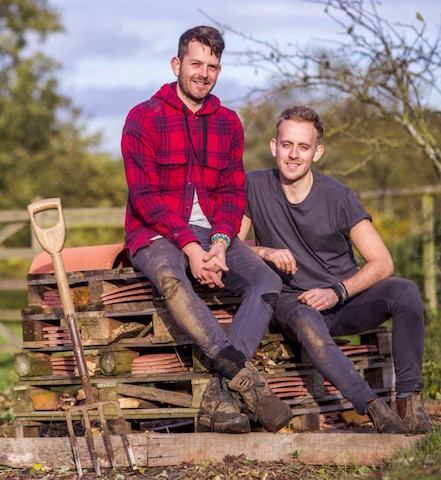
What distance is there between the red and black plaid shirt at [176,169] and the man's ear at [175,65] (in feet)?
0.35

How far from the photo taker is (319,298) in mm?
4793

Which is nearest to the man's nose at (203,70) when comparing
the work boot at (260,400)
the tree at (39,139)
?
the work boot at (260,400)

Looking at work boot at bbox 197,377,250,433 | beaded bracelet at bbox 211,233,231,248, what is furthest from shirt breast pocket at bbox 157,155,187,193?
work boot at bbox 197,377,250,433

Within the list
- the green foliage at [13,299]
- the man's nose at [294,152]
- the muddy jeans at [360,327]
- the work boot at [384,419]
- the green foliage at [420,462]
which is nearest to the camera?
the green foliage at [420,462]

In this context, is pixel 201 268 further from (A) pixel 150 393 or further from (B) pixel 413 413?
(B) pixel 413 413

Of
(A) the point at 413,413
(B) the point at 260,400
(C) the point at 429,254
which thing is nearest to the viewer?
(B) the point at 260,400

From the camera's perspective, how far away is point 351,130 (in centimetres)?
859

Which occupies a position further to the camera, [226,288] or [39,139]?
[39,139]

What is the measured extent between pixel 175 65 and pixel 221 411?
211 centimetres

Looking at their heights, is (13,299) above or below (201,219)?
below

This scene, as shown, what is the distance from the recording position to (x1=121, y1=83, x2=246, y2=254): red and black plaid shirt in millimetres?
4867

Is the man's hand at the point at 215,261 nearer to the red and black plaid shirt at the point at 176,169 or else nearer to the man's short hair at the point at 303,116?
the red and black plaid shirt at the point at 176,169

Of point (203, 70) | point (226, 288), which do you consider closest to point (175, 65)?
point (203, 70)

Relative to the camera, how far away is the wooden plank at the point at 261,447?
421 cm
